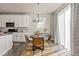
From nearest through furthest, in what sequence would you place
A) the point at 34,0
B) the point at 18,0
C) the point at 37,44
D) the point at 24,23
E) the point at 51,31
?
the point at 18,0 → the point at 34,0 → the point at 37,44 → the point at 24,23 → the point at 51,31

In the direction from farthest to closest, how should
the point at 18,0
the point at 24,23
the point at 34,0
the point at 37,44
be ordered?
the point at 24,23
the point at 37,44
the point at 34,0
the point at 18,0

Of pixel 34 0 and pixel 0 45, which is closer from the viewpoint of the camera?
pixel 34 0

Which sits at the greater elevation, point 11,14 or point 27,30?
point 11,14

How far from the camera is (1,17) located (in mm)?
12344

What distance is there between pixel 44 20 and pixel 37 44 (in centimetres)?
631

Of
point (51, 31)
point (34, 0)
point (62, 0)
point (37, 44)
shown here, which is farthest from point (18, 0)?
point (51, 31)

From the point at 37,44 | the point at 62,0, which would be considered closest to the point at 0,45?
the point at 37,44

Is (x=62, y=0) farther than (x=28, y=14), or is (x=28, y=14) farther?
(x=28, y=14)

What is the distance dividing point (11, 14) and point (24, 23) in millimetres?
1324

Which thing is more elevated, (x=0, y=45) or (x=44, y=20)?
(x=44, y=20)

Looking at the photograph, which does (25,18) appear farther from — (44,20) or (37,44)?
(37,44)

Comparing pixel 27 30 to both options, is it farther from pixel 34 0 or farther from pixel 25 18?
pixel 34 0

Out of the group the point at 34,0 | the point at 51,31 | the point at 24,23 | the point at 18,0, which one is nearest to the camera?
the point at 18,0

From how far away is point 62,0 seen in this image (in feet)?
9.23
